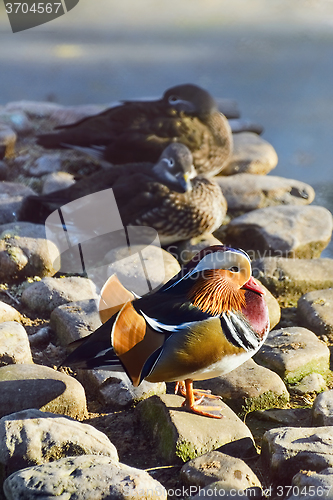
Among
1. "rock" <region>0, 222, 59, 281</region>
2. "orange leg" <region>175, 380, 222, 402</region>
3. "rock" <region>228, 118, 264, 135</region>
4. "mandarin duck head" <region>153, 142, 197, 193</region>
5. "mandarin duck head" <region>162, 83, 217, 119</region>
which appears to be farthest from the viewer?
"rock" <region>228, 118, 264, 135</region>

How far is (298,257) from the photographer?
281 cm

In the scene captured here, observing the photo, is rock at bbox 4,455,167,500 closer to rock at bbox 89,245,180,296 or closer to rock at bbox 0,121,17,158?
rock at bbox 89,245,180,296

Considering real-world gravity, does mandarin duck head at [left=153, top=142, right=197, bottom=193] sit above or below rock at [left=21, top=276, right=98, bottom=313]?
above

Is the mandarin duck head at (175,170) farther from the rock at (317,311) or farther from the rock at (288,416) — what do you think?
the rock at (288,416)

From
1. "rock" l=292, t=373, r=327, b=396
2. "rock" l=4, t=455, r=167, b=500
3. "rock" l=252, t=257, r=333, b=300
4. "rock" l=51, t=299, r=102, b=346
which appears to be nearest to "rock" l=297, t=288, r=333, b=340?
"rock" l=252, t=257, r=333, b=300

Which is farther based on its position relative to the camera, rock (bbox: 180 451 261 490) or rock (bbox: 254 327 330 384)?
rock (bbox: 254 327 330 384)

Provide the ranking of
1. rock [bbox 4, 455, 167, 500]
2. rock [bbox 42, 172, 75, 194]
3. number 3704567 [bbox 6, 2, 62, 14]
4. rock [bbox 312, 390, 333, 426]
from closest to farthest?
rock [bbox 4, 455, 167, 500]
rock [bbox 312, 390, 333, 426]
number 3704567 [bbox 6, 2, 62, 14]
rock [bbox 42, 172, 75, 194]

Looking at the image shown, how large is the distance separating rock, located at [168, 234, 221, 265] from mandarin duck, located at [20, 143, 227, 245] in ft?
0.13

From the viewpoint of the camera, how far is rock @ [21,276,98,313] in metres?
2.18

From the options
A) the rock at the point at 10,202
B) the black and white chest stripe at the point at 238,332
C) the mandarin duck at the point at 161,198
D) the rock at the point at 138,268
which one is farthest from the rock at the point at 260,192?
the black and white chest stripe at the point at 238,332

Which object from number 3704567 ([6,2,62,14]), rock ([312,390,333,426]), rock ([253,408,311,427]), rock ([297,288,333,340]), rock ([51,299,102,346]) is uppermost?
number 3704567 ([6,2,62,14])

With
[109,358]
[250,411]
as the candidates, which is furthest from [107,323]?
[250,411]

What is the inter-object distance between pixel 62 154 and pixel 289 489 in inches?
114

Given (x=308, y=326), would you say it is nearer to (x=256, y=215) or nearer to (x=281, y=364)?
(x=281, y=364)
